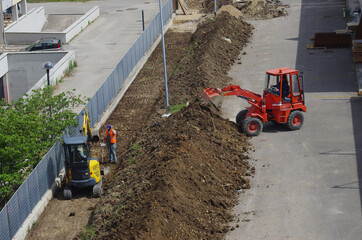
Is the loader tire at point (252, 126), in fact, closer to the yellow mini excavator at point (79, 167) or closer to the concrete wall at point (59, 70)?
the yellow mini excavator at point (79, 167)

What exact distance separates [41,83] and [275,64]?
13833 millimetres

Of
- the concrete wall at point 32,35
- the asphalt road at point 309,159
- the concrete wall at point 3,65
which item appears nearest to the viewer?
the asphalt road at point 309,159

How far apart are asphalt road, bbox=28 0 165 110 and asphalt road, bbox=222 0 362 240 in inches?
337

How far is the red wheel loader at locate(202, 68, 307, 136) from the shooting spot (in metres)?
26.5

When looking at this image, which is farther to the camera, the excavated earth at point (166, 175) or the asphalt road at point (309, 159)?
the asphalt road at point (309, 159)

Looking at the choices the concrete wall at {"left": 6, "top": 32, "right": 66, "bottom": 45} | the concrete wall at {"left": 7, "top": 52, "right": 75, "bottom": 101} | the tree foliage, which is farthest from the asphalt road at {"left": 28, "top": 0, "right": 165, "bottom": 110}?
the tree foliage

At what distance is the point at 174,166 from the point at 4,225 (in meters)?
6.15

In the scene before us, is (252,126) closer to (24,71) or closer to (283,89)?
(283,89)

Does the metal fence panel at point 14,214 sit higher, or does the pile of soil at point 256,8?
the pile of soil at point 256,8

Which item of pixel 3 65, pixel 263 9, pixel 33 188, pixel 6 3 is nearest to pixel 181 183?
pixel 33 188

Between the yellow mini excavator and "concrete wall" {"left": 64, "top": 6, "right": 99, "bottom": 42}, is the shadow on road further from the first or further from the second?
"concrete wall" {"left": 64, "top": 6, "right": 99, "bottom": 42}

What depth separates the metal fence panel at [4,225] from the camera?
18312 mm

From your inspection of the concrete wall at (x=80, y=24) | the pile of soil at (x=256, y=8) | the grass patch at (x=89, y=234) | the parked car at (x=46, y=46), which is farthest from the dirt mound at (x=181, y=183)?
the pile of soil at (x=256, y=8)

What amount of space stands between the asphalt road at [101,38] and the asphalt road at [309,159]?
856 centimetres
